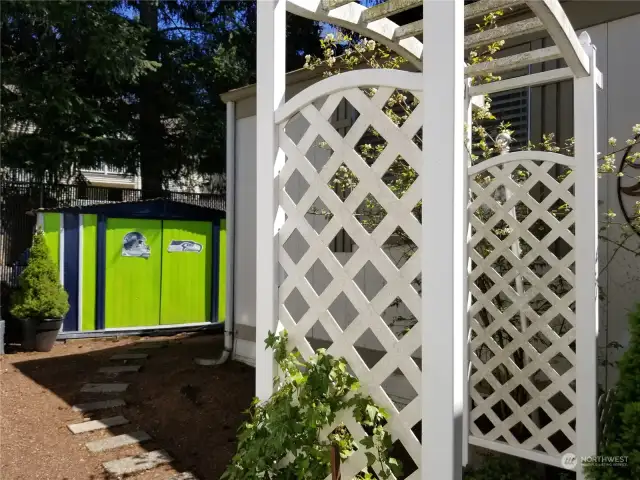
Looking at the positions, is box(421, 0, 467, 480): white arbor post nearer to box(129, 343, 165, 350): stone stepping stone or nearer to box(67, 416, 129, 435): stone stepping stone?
box(67, 416, 129, 435): stone stepping stone

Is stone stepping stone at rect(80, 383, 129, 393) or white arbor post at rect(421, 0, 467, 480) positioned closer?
white arbor post at rect(421, 0, 467, 480)

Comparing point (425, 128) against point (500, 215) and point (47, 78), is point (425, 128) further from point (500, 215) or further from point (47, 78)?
point (47, 78)

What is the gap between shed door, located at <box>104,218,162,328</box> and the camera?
27.2 feet

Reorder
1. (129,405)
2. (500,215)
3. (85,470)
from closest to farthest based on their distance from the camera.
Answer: (500,215) → (85,470) → (129,405)

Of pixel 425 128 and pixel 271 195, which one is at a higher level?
pixel 425 128

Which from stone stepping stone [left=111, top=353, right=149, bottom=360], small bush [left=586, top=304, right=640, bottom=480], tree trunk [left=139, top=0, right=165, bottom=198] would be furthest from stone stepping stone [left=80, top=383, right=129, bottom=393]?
tree trunk [left=139, top=0, right=165, bottom=198]

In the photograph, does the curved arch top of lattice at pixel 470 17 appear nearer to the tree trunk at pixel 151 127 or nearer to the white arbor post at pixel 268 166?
the white arbor post at pixel 268 166

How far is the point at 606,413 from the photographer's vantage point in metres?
2.71

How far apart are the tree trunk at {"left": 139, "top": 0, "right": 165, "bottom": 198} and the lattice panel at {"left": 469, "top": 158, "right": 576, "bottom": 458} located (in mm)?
10083

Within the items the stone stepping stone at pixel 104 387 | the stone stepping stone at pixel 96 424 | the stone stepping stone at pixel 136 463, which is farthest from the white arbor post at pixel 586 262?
the stone stepping stone at pixel 104 387

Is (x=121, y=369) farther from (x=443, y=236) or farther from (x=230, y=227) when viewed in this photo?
(x=443, y=236)

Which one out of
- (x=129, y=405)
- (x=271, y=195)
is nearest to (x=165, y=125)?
(x=129, y=405)

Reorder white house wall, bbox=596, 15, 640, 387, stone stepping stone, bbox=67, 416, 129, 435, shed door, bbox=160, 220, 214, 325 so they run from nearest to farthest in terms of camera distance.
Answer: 1. white house wall, bbox=596, 15, 640, 387
2. stone stepping stone, bbox=67, 416, 129, 435
3. shed door, bbox=160, 220, 214, 325

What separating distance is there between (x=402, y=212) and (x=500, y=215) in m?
1.71
